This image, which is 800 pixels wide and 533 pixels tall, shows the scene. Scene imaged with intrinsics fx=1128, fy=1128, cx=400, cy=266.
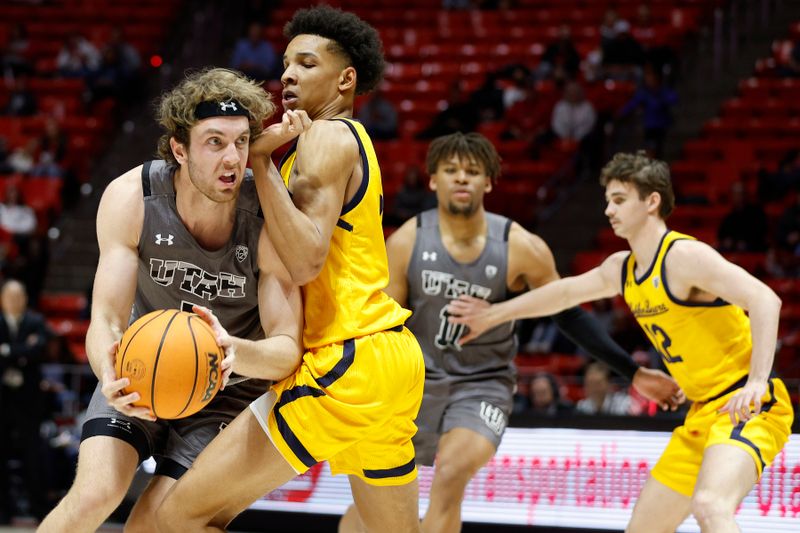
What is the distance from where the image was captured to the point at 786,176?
11062 millimetres

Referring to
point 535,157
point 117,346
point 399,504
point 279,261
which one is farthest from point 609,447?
point 535,157

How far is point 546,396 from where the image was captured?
8273 mm

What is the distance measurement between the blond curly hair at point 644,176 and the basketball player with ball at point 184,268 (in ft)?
6.61

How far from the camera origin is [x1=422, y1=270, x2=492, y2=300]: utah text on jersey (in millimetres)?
5969

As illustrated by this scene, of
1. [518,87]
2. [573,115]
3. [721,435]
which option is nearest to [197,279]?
[721,435]

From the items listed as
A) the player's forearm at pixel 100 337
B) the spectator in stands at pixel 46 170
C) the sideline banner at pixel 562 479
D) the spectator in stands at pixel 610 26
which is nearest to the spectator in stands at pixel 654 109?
the spectator in stands at pixel 610 26

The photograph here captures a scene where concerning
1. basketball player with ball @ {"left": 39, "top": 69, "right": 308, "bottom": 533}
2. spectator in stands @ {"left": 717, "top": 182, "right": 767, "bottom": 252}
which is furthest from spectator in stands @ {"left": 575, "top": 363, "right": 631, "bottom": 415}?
basketball player with ball @ {"left": 39, "top": 69, "right": 308, "bottom": 533}

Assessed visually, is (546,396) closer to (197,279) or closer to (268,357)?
(197,279)

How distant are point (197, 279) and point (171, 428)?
1.94 feet

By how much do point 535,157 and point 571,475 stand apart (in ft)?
19.8

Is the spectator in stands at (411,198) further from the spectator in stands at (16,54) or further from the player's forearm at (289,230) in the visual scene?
the player's forearm at (289,230)

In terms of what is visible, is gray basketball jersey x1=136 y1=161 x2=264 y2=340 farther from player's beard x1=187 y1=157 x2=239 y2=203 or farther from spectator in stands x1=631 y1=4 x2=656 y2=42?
spectator in stands x1=631 y1=4 x2=656 y2=42

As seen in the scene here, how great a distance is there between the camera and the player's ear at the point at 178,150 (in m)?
3.95

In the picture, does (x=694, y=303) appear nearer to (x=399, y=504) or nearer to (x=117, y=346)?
(x=399, y=504)
